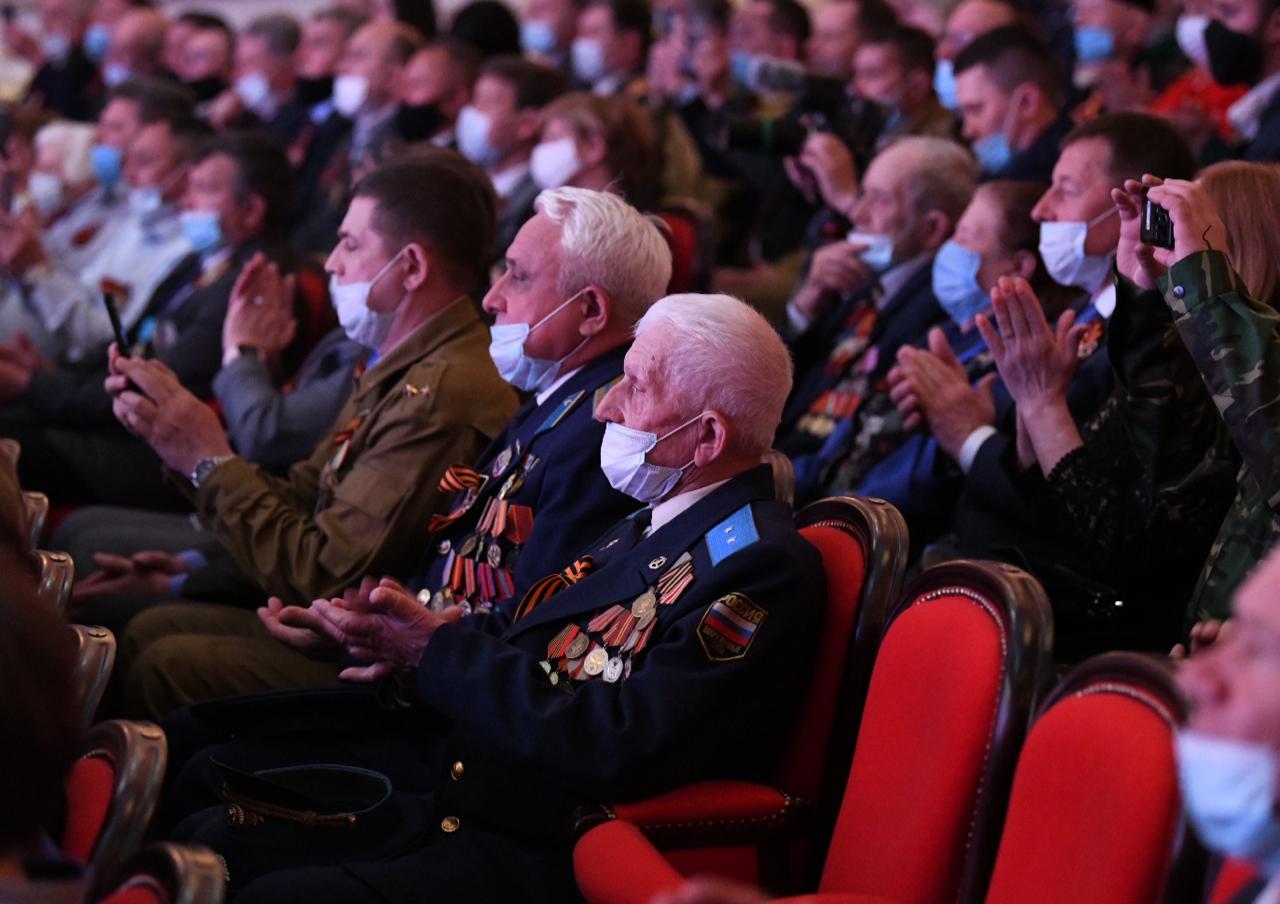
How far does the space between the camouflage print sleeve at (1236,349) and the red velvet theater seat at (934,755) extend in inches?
14.5

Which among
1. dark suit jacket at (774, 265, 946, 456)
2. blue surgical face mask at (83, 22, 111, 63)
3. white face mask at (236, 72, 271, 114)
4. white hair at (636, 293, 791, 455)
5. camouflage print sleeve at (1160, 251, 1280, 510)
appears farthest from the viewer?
blue surgical face mask at (83, 22, 111, 63)

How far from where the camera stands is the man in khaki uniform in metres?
2.99

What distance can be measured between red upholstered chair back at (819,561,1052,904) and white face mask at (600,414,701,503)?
1.55ft

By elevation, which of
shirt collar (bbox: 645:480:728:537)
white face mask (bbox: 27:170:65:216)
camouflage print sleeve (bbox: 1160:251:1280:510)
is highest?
camouflage print sleeve (bbox: 1160:251:1280:510)

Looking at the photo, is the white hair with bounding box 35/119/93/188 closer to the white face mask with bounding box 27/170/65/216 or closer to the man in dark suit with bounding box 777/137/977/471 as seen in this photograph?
the white face mask with bounding box 27/170/65/216

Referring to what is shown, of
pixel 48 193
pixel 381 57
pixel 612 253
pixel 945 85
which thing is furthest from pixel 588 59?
pixel 612 253

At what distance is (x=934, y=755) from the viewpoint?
187cm

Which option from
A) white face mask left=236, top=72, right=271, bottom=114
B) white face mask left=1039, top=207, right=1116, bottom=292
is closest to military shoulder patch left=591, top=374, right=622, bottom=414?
white face mask left=1039, top=207, right=1116, bottom=292

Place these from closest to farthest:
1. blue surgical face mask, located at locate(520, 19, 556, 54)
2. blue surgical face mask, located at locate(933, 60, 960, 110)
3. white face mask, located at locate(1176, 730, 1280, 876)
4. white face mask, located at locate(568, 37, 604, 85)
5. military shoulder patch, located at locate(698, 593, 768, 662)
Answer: white face mask, located at locate(1176, 730, 1280, 876)
military shoulder patch, located at locate(698, 593, 768, 662)
blue surgical face mask, located at locate(933, 60, 960, 110)
white face mask, located at locate(568, 37, 604, 85)
blue surgical face mask, located at locate(520, 19, 556, 54)

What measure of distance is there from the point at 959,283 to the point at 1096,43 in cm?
222

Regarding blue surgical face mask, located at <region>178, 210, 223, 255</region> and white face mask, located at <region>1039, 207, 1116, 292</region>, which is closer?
white face mask, located at <region>1039, 207, 1116, 292</region>

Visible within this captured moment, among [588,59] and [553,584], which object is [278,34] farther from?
[553,584]

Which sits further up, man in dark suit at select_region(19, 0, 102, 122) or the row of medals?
the row of medals

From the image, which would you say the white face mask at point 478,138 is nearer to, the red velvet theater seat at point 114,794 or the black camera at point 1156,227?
the black camera at point 1156,227
